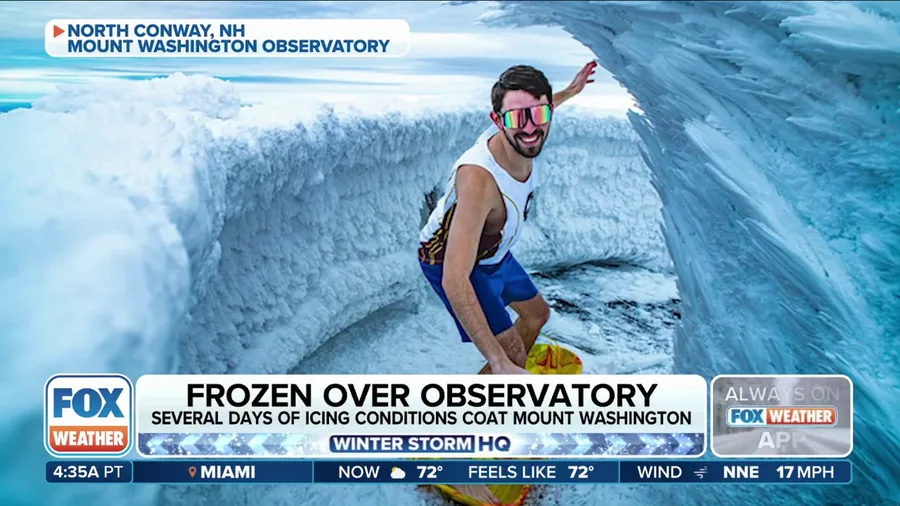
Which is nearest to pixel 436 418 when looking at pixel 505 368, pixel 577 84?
pixel 505 368

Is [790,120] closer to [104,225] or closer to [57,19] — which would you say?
[104,225]

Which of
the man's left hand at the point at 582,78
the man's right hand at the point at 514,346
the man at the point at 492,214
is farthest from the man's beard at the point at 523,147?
the man's right hand at the point at 514,346

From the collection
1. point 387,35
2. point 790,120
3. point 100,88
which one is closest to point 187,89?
point 100,88

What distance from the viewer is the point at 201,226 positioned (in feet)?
3.85

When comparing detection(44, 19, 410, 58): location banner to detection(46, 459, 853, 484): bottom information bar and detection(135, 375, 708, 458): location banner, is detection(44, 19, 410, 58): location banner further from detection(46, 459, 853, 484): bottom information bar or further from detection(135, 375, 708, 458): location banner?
detection(46, 459, 853, 484): bottom information bar

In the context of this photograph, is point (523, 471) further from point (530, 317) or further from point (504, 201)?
point (504, 201)

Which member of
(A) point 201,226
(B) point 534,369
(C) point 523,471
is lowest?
(C) point 523,471

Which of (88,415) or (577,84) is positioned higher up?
(577,84)

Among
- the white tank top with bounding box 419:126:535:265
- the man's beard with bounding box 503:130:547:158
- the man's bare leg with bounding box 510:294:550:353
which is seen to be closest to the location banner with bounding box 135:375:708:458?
the man's bare leg with bounding box 510:294:550:353

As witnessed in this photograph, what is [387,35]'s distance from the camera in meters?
1.25

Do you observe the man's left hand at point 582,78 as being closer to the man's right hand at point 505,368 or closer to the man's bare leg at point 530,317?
the man's bare leg at point 530,317

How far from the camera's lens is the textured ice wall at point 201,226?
1.14m

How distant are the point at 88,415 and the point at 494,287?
74cm

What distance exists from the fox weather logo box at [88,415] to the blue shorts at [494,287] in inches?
21.9
